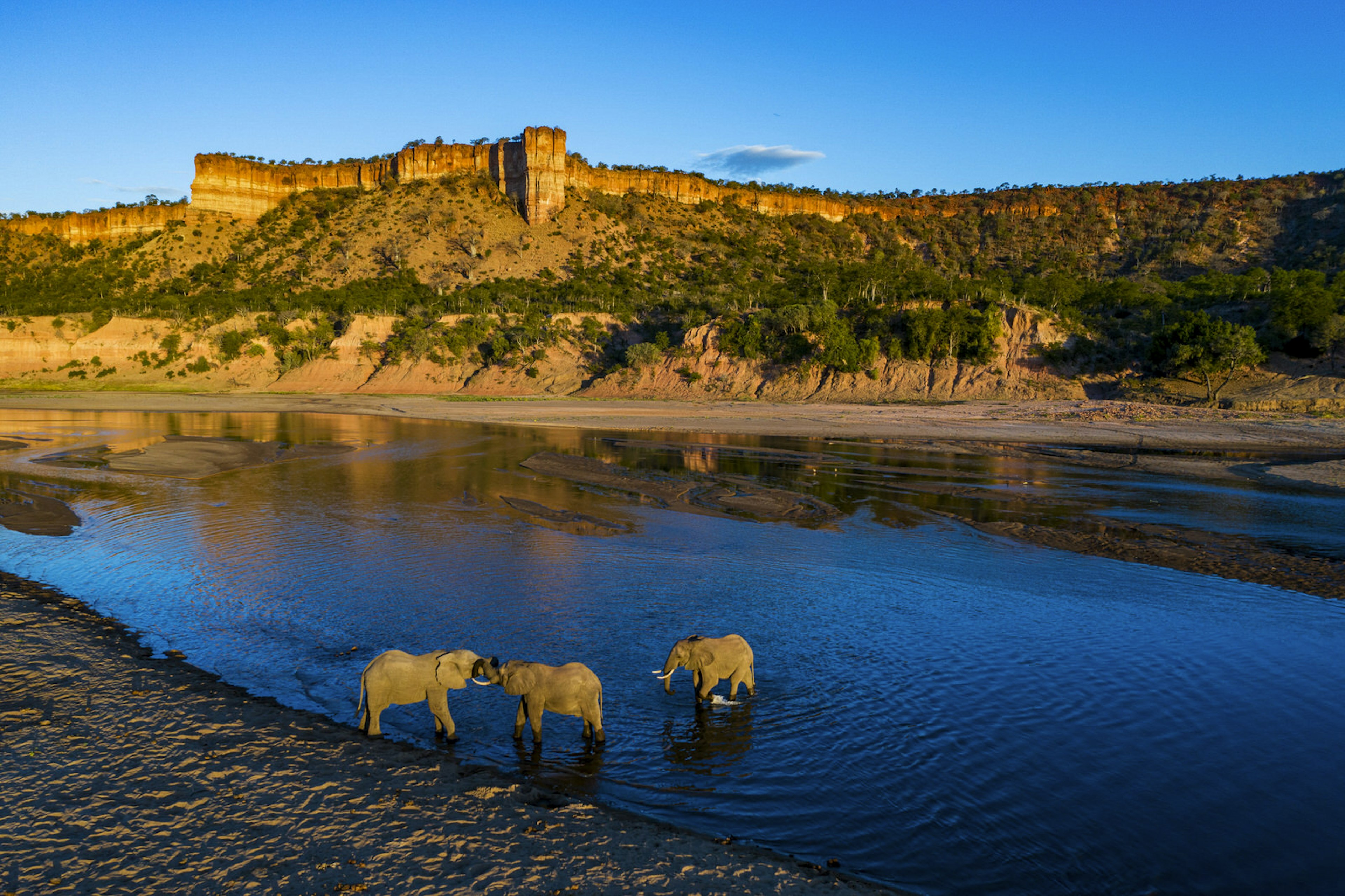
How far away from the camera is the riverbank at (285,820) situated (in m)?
4.59

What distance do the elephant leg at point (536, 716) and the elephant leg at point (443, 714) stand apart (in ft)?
2.34

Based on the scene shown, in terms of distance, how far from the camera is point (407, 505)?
18094 mm

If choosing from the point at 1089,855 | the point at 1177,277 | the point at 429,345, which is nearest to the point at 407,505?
the point at 1089,855

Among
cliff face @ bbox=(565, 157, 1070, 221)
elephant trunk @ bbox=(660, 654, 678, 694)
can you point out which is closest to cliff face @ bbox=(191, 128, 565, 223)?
cliff face @ bbox=(565, 157, 1070, 221)

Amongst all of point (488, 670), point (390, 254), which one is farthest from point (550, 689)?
point (390, 254)

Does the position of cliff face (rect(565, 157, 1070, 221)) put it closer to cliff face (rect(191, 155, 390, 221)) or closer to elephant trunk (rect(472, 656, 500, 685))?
cliff face (rect(191, 155, 390, 221))

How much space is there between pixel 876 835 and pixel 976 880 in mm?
716

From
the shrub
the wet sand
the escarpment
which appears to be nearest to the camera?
the wet sand

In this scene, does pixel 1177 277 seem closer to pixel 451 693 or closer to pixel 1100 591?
pixel 1100 591

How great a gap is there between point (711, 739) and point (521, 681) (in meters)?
1.81

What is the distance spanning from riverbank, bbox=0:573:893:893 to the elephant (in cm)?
32

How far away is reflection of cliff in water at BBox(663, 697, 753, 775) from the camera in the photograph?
6.44 meters

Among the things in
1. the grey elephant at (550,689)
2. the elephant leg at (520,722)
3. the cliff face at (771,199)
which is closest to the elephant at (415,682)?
the grey elephant at (550,689)

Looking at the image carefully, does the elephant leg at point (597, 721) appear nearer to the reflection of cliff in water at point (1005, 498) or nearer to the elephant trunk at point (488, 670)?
the elephant trunk at point (488, 670)
